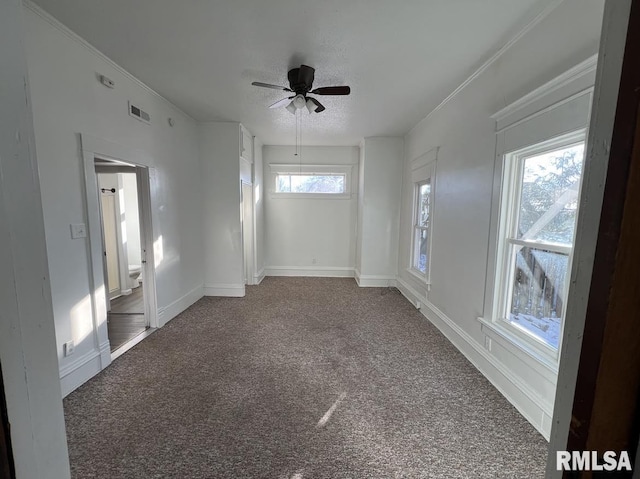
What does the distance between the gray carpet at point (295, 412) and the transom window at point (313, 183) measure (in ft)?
10.6

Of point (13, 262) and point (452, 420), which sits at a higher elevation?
point (13, 262)

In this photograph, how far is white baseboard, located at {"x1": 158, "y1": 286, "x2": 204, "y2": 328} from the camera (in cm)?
328

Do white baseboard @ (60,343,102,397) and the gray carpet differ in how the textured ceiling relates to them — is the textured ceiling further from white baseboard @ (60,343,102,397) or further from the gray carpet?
the gray carpet

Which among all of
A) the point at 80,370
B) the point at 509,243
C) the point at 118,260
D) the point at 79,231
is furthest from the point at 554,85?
the point at 118,260

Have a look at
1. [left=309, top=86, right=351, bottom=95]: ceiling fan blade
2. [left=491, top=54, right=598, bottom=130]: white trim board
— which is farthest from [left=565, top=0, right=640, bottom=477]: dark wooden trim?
[left=309, top=86, right=351, bottom=95]: ceiling fan blade

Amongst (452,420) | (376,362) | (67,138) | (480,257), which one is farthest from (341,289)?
(67,138)

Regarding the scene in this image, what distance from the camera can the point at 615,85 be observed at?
0.41m

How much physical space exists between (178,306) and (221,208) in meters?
1.56

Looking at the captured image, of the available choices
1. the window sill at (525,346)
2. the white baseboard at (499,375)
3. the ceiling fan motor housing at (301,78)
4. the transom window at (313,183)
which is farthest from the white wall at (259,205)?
the window sill at (525,346)

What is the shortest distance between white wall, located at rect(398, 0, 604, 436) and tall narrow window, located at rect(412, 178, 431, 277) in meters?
0.42

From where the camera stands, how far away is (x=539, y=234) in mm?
1897

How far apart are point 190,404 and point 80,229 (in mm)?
1634

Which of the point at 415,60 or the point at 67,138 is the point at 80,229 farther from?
the point at 415,60

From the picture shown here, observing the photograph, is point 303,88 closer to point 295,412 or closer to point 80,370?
point 295,412
